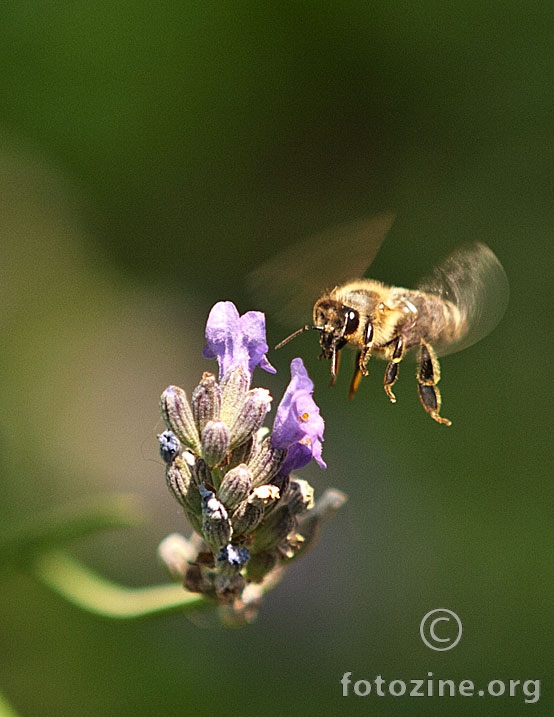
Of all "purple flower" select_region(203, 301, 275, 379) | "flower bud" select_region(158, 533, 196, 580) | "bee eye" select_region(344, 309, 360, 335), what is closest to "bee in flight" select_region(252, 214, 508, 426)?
"bee eye" select_region(344, 309, 360, 335)

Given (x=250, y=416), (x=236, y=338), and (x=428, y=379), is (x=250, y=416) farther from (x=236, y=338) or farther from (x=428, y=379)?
(x=428, y=379)

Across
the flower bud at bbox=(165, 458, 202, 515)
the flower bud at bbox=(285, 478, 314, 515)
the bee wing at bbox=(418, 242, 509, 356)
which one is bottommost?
the flower bud at bbox=(285, 478, 314, 515)

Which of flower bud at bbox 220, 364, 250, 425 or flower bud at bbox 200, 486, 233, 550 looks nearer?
flower bud at bbox 200, 486, 233, 550

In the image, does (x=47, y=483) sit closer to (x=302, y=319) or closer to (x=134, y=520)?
(x=134, y=520)

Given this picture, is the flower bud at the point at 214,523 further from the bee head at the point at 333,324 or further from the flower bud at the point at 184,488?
the bee head at the point at 333,324

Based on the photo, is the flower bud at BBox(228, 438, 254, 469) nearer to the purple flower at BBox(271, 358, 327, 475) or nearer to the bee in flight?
the purple flower at BBox(271, 358, 327, 475)

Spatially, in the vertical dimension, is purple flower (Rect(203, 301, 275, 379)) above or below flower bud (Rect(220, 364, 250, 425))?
above

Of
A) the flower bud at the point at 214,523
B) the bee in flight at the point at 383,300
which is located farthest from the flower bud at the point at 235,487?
the bee in flight at the point at 383,300
